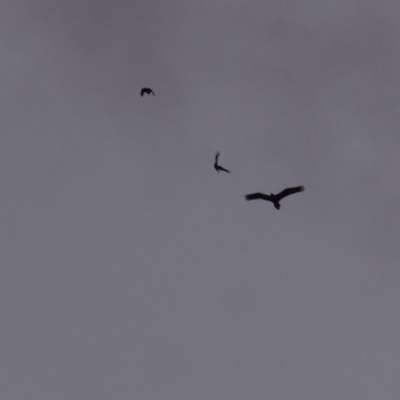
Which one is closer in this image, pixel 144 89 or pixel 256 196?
pixel 256 196

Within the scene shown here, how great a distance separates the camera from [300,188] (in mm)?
55781

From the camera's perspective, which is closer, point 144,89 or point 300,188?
point 300,188

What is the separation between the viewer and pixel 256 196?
58.0 m

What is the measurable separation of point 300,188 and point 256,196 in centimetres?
409

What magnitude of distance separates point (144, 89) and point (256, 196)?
18.4m

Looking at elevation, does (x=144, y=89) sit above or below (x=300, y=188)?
above

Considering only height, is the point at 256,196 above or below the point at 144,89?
below

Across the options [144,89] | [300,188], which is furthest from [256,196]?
[144,89]

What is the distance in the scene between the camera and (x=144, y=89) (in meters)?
69.0

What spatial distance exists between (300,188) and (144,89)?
70.5ft

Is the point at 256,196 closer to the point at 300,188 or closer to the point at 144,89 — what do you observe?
the point at 300,188
